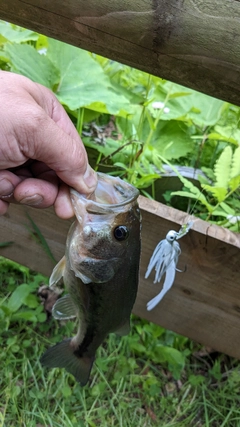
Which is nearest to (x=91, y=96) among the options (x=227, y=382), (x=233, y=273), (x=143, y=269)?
(x=143, y=269)

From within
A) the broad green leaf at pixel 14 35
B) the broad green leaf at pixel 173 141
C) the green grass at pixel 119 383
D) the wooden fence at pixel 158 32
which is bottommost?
the green grass at pixel 119 383

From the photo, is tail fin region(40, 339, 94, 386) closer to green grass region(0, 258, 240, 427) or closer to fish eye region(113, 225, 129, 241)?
green grass region(0, 258, 240, 427)

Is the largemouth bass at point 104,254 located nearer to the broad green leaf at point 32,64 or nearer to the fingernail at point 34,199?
the fingernail at point 34,199

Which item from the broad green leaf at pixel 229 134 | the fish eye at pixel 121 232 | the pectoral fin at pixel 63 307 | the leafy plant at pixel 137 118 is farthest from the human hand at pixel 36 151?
the broad green leaf at pixel 229 134

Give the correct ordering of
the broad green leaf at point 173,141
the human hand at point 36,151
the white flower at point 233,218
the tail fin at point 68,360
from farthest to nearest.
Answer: the broad green leaf at point 173,141, the white flower at point 233,218, the tail fin at point 68,360, the human hand at point 36,151

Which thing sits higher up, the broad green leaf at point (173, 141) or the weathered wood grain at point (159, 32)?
the weathered wood grain at point (159, 32)

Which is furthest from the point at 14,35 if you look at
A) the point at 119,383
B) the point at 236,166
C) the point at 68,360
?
the point at 119,383

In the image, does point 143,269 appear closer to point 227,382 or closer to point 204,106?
point 227,382
